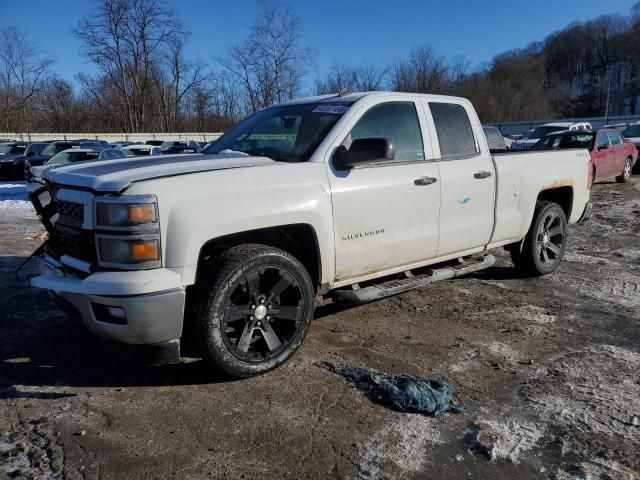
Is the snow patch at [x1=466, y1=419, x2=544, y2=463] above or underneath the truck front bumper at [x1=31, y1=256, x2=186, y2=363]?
underneath

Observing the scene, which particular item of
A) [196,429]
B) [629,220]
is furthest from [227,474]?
[629,220]

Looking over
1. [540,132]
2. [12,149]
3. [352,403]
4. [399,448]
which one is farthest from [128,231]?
[12,149]

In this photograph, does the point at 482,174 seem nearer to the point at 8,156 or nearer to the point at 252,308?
the point at 252,308

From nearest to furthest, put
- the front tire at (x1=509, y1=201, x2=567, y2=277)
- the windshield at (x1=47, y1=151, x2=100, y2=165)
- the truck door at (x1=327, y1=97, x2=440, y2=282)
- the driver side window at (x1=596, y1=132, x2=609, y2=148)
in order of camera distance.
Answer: the truck door at (x1=327, y1=97, x2=440, y2=282) < the front tire at (x1=509, y1=201, x2=567, y2=277) < the driver side window at (x1=596, y1=132, x2=609, y2=148) < the windshield at (x1=47, y1=151, x2=100, y2=165)

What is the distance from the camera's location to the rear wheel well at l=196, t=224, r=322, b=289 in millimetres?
3510

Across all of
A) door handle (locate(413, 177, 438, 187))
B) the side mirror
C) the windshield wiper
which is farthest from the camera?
door handle (locate(413, 177, 438, 187))

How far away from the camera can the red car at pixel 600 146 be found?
47.2 feet

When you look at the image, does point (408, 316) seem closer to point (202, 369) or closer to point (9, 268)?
point (202, 369)

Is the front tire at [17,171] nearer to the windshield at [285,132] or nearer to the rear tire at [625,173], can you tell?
the windshield at [285,132]

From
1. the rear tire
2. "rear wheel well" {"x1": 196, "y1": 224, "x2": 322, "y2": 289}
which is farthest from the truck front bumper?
the rear tire

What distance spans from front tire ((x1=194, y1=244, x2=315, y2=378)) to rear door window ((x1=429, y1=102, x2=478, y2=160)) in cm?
190

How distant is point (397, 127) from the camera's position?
4.42 m

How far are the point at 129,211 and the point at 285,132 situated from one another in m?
1.68

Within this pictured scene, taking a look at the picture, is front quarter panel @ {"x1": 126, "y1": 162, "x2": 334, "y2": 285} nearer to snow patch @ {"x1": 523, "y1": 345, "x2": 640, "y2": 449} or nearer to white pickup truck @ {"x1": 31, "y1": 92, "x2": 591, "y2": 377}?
white pickup truck @ {"x1": 31, "y1": 92, "x2": 591, "y2": 377}
